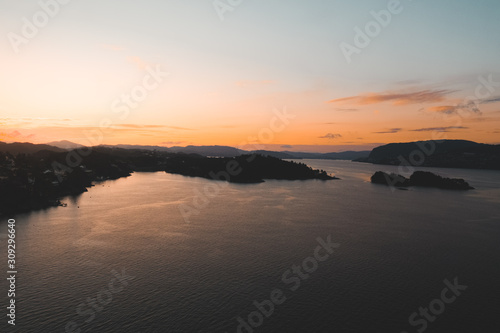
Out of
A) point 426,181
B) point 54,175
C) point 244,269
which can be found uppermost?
point 426,181

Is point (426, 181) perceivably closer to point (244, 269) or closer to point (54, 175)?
point (244, 269)

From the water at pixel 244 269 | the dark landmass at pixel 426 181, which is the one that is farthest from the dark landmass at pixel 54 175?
the dark landmass at pixel 426 181

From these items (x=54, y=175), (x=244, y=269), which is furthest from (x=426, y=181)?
(x=54, y=175)

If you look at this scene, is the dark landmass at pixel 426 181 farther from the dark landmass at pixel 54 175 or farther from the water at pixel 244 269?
the water at pixel 244 269

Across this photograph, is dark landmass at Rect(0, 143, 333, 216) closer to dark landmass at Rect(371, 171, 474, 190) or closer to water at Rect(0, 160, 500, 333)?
water at Rect(0, 160, 500, 333)

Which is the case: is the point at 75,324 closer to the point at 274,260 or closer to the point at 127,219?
the point at 274,260
